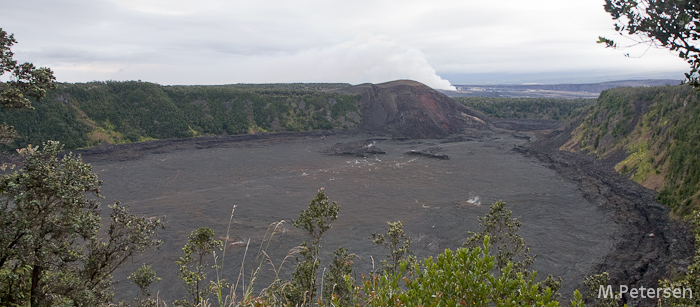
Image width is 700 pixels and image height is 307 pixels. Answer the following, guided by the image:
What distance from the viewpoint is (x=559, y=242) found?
25.4 metres

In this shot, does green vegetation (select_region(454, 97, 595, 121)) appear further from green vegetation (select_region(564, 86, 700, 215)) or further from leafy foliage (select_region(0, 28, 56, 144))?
leafy foliage (select_region(0, 28, 56, 144))

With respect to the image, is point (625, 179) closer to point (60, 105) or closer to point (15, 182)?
A: point (15, 182)

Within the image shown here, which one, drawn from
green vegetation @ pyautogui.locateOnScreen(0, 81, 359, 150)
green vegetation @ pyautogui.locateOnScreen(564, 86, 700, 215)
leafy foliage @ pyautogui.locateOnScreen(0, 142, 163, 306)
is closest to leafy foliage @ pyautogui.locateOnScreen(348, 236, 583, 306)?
leafy foliage @ pyautogui.locateOnScreen(0, 142, 163, 306)

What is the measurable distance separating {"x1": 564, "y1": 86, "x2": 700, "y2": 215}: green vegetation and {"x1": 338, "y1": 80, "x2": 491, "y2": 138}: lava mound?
1047 inches

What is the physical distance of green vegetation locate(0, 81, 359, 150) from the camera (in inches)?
2325

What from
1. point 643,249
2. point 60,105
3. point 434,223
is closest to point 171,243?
point 434,223

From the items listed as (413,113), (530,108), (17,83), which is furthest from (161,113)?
(530,108)

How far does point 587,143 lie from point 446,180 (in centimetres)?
2552

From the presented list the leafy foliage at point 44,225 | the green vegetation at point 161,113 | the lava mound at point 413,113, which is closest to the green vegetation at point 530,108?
the lava mound at point 413,113

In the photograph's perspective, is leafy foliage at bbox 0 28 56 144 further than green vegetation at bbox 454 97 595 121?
No

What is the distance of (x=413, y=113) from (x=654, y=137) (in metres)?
48.1

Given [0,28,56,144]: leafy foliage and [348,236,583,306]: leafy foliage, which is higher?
[0,28,56,144]: leafy foliage

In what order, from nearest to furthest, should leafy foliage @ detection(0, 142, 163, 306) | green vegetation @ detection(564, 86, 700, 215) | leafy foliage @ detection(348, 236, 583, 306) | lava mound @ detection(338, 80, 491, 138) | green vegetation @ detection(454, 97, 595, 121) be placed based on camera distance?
leafy foliage @ detection(348, 236, 583, 306), leafy foliage @ detection(0, 142, 163, 306), green vegetation @ detection(564, 86, 700, 215), lava mound @ detection(338, 80, 491, 138), green vegetation @ detection(454, 97, 595, 121)

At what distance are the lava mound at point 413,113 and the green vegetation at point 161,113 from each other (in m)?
4.79
